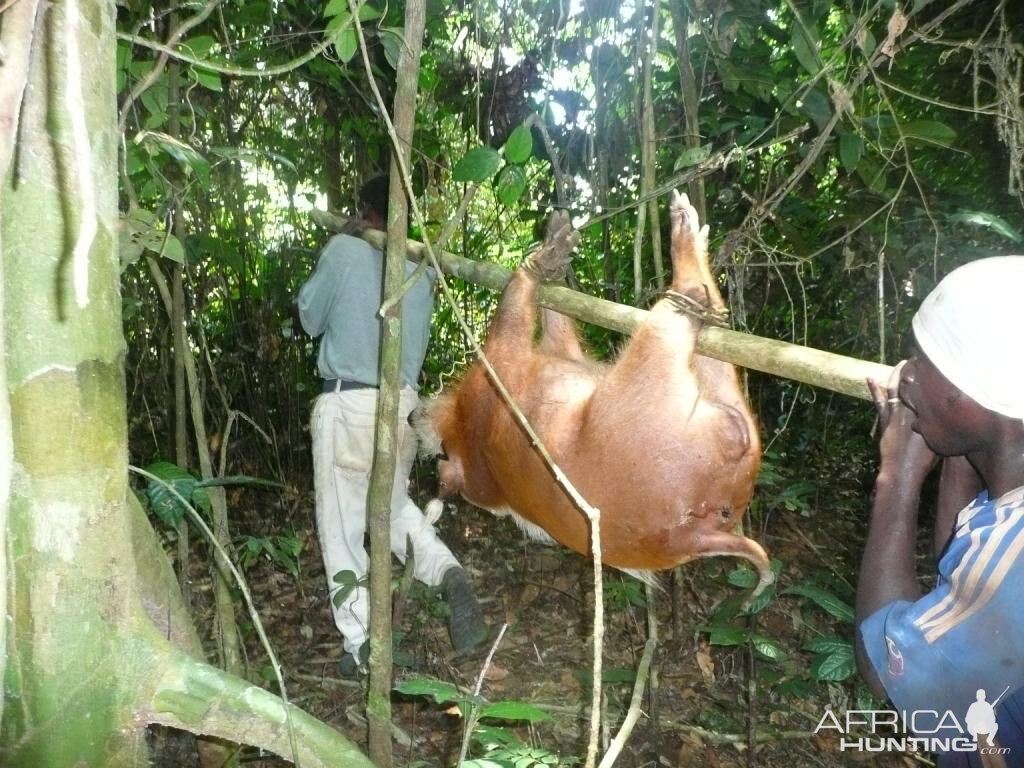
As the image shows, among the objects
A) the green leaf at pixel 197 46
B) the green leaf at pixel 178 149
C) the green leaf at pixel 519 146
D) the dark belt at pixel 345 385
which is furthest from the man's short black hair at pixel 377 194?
the green leaf at pixel 519 146

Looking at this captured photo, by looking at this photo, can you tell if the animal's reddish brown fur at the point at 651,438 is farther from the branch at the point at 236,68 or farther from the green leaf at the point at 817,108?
the branch at the point at 236,68

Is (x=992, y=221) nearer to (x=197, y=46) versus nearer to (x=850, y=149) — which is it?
(x=850, y=149)

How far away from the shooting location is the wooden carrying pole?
6.18 ft

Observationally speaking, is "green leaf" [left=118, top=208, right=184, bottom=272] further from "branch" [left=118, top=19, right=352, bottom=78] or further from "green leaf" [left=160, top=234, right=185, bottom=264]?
"branch" [left=118, top=19, right=352, bottom=78]

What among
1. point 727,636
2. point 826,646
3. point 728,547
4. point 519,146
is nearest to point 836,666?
point 826,646

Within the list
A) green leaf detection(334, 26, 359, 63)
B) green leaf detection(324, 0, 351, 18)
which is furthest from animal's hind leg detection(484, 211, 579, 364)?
green leaf detection(324, 0, 351, 18)

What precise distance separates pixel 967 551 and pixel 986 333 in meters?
0.45

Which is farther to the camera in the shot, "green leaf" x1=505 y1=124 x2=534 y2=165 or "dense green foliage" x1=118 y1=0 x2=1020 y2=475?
"dense green foliage" x1=118 y1=0 x2=1020 y2=475

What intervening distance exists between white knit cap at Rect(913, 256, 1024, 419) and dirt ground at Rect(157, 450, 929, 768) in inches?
87.9

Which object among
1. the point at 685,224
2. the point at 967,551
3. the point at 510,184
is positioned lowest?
the point at 967,551

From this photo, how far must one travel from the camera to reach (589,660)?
16.7 feet

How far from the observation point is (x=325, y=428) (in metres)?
5.02

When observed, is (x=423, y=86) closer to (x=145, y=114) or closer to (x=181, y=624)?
(x=145, y=114)

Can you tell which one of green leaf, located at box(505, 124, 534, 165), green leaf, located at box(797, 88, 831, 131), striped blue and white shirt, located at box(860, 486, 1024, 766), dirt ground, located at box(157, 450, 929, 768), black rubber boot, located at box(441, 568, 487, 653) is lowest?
dirt ground, located at box(157, 450, 929, 768)
